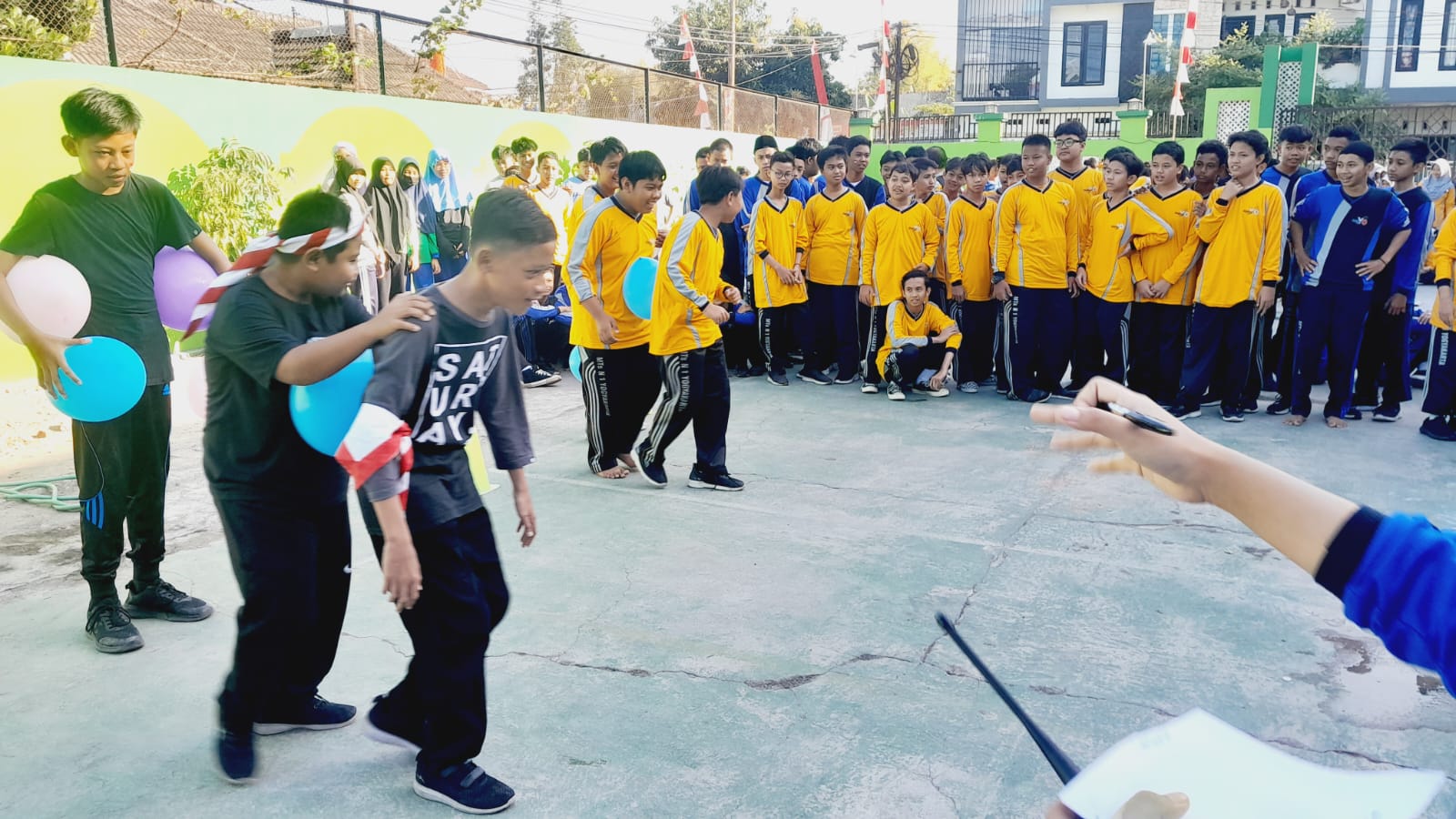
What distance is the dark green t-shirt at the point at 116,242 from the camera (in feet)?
11.8

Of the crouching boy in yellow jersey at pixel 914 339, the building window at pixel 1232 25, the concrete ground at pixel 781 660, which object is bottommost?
the concrete ground at pixel 781 660

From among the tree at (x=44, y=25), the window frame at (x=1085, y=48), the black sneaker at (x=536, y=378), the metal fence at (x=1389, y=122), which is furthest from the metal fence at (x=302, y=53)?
the window frame at (x=1085, y=48)

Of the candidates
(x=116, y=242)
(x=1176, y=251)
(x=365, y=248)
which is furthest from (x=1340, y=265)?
(x=365, y=248)

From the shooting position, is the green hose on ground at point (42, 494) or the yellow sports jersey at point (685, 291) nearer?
the green hose on ground at point (42, 494)

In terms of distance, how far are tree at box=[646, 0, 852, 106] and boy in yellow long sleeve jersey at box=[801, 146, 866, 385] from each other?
30192mm

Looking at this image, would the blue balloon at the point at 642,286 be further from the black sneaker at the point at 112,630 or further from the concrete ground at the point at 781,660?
the black sneaker at the point at 112,630

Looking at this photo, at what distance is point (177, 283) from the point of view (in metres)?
3.89

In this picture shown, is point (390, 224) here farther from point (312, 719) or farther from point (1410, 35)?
point (1410, 35)

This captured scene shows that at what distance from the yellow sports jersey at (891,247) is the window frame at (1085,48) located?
2830cm

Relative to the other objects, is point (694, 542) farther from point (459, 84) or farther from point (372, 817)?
point (459, 84)

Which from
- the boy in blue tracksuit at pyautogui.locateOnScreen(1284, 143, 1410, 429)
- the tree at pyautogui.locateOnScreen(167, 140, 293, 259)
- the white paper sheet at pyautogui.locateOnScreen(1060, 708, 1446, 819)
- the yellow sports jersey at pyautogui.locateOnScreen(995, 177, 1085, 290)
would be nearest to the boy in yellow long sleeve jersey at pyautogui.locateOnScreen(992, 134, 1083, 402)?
the yellow sports jersey at pyautogui.locateOnScreen(995, 177, 1085, 290)

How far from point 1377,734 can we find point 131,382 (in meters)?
4.02

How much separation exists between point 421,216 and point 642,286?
19.4 ft

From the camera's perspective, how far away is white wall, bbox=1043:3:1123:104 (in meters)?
33.2
